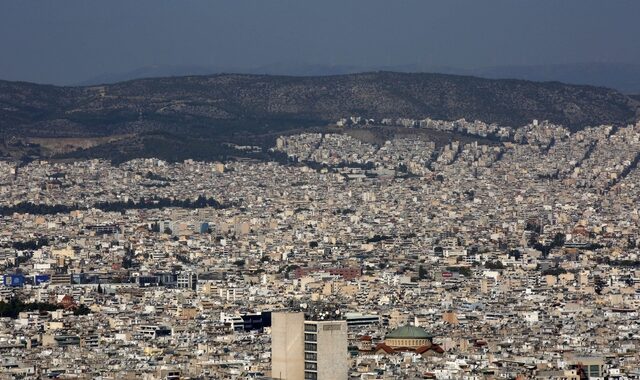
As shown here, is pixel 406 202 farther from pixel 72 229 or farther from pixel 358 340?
pixel 358 340

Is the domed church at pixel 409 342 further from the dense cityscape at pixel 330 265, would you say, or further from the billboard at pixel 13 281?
the billboard at pixel 13 281

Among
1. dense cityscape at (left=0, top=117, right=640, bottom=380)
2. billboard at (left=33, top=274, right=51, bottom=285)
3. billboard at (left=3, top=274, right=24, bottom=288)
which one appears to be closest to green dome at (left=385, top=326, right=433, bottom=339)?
dense cityscape at (left=0, top=117, right=640, bottom=380)

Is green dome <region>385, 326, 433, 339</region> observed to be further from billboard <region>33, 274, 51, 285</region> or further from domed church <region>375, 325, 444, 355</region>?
billboard <region>33, 274, 51, 285</region>

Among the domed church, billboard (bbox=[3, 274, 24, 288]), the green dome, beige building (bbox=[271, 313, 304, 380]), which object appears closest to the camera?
beige building (bbox=[271, 313, 304, 380])

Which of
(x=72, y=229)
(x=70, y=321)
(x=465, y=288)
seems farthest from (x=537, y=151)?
(x=70, y=321)

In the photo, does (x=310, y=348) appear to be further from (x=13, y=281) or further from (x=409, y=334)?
(x=13, y=281)

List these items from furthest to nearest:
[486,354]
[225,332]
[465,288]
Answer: [465,288], [225,332], [486,354]
